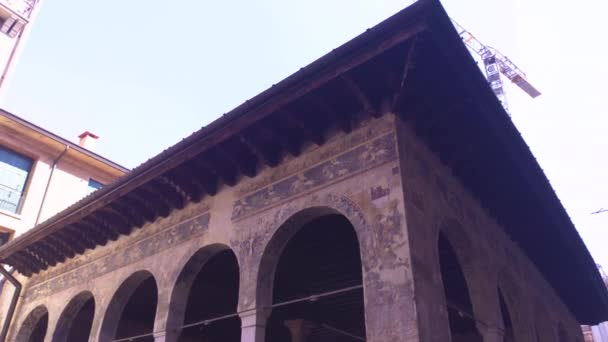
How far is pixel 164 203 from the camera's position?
8.30 m

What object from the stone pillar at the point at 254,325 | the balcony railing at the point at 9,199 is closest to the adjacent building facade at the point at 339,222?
the stone pillar at the point at 254,325

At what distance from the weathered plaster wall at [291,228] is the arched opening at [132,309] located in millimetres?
119

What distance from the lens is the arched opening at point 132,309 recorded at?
330 inches

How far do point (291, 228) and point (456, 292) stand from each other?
178 inches

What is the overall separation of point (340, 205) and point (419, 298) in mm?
1474

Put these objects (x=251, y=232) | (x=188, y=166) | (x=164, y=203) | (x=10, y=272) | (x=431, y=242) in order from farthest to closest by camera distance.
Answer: (x=10, y=272) → (x=164, y=203) → (x=188, y=166) → (x=251, y=232) → (x=431, y=242)

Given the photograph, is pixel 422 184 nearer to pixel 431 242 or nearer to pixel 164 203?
pixel 431 242

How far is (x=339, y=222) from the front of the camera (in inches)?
295

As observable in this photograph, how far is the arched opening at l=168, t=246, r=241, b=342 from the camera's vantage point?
7.44 m

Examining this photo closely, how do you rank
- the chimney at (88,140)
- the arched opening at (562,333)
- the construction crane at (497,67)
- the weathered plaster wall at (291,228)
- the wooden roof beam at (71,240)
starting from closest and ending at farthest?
the weathered plaster wall at (291,228), the wooden roof beam at (71,240), the arched opening at (562,333), the chimney at (88,140), the construction crane at (497,67)

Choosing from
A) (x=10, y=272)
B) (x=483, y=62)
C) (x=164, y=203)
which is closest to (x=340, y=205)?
(x=164, y=203)

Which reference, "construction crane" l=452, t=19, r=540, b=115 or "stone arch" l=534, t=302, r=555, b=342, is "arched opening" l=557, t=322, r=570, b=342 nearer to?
"stone arch" l=534, t=302, r=555, b=342

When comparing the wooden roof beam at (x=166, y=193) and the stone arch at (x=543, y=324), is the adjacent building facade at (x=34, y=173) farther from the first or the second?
the stone arch at (x=543, y=324)

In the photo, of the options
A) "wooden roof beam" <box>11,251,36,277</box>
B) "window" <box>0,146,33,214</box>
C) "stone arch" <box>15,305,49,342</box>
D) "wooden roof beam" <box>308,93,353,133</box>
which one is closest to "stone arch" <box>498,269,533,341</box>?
"wooden roof beam" <box>308,93,353,133</box>
